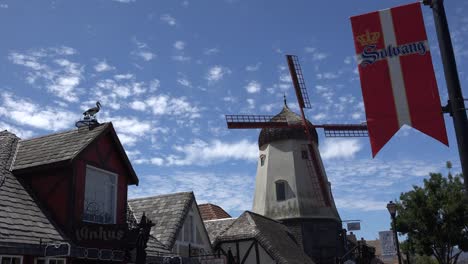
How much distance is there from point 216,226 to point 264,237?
13.0ft

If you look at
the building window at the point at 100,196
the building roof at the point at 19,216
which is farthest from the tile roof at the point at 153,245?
the building roof at the point at 19,216

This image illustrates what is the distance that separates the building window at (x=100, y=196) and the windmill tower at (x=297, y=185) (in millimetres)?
21138

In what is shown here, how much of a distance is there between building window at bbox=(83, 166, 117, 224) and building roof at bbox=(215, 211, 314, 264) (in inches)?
514

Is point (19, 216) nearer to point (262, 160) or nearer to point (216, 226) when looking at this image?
point (216, 226)

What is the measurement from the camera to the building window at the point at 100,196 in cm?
1466

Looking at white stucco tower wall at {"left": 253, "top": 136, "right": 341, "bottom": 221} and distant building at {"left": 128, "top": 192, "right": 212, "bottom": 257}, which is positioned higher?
white stucco tower wall at {"left": 253, "top": 136, "right": 341, "bottom": 221}

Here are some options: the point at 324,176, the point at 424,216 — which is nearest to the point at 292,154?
the point at 324,176

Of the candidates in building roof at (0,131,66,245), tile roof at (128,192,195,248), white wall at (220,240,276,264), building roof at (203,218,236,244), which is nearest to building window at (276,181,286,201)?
building roof at (203,218,236,244)

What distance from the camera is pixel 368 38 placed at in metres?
6.78

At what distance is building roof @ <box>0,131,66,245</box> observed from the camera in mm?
11664

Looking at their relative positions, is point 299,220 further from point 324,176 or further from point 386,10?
point 386,10

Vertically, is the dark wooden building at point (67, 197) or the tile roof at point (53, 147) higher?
the tile roof at point (53, 147)

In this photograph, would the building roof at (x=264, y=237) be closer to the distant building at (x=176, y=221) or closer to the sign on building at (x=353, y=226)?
the sign on building at (x=353, y=226)

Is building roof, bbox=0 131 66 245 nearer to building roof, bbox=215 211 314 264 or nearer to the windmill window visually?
building roof, bbox=215 211 314 264
